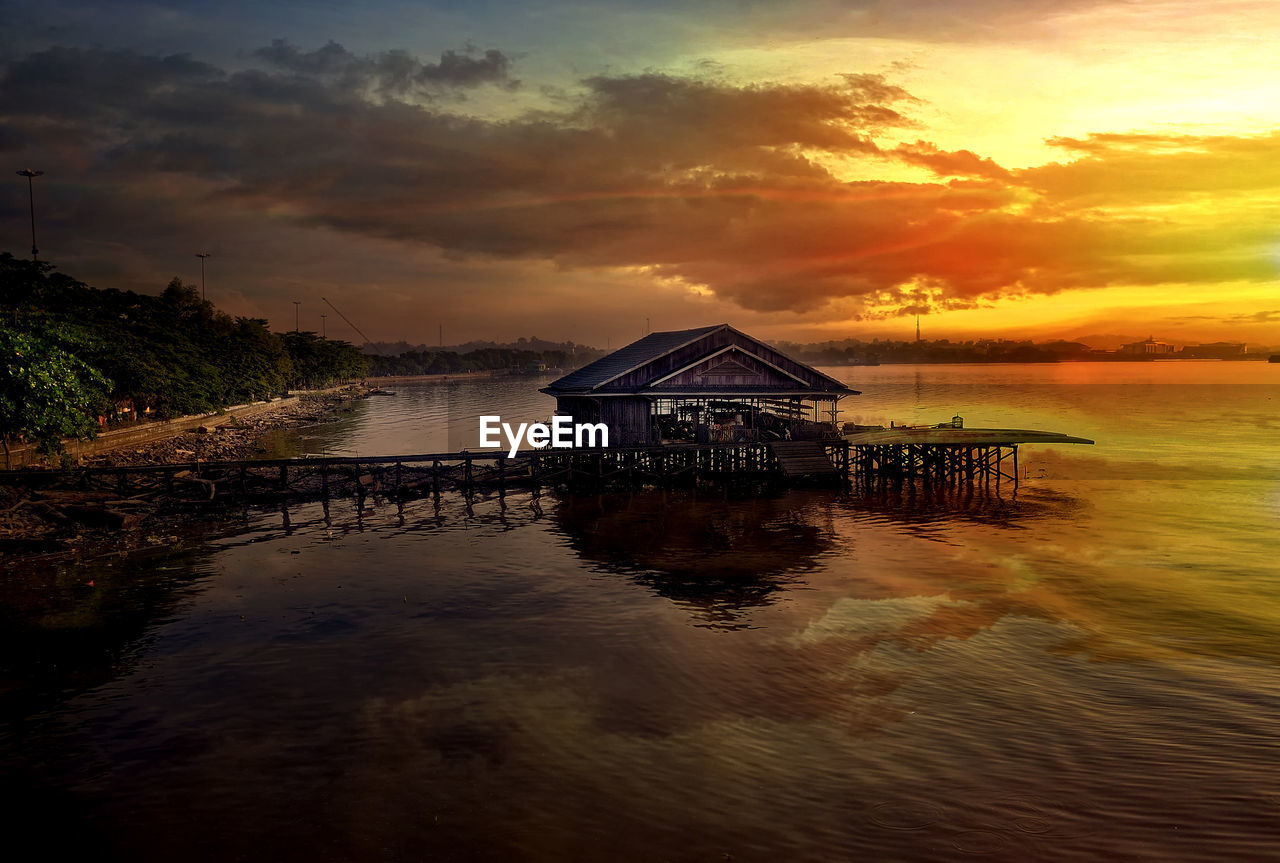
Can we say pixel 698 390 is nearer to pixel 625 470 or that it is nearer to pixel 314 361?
pixel 625 470

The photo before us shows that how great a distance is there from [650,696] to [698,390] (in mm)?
24736

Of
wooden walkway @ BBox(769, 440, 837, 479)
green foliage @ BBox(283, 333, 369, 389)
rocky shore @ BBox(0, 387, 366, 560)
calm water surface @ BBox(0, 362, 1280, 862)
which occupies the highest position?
green foliage @ BBox(283, 333, 369, 389)

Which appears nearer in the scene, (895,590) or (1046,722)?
(1046,722)

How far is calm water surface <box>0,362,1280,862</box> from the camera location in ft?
33.4

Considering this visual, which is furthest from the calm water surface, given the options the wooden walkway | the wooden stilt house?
the wooden stilt house

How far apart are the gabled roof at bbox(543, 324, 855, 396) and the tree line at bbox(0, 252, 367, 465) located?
65.1 ft

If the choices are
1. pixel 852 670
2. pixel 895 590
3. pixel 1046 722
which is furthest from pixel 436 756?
pixel 895 590

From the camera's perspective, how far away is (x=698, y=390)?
124ft

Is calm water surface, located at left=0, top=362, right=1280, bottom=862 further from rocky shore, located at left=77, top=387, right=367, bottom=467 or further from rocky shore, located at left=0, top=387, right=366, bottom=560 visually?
rocky shore, located at left=77, top=387, right=367, bottom=467

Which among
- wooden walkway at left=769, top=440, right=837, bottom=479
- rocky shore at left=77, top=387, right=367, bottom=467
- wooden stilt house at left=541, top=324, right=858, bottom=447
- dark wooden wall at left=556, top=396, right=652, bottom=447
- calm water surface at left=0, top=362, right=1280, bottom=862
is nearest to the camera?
calm water surface at left=0, top=362, right=1280, bottom=862

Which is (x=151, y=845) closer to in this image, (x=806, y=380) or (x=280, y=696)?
(x=280, y=696)

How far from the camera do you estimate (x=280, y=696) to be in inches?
567

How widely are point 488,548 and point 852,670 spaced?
48.5ft

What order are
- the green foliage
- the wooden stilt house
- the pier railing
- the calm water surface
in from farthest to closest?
1. the green foliage
2. the wooden stilt house
3. the pier railing
4. the calm water surface
